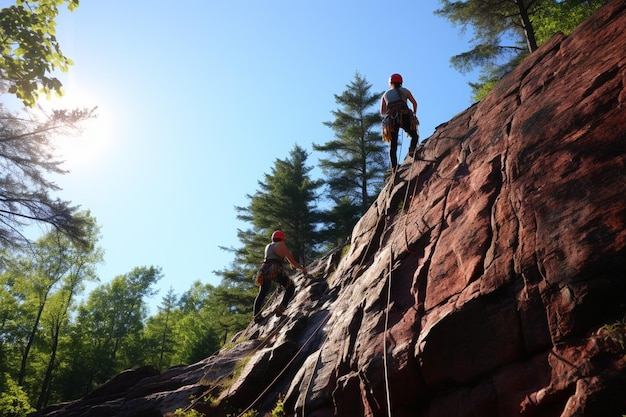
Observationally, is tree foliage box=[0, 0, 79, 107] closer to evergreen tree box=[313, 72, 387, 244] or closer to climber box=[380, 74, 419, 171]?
climber box=[380, 74, 419, 171]

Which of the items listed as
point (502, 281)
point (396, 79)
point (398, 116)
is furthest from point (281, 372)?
point (396, 79)

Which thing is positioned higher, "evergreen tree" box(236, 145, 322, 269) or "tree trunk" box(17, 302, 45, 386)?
"evergreen tree" box(236, 145, 322, 269)

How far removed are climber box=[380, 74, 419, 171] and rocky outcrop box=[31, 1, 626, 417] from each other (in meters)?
1.54

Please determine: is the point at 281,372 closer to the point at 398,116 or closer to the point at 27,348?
the point at 398,116

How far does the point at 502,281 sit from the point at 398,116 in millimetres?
5658

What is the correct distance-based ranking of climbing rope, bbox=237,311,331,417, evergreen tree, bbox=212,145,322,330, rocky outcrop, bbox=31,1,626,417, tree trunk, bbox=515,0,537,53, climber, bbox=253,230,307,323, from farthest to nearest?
evergreen tree, bbox=212,145,322,330 < tree trunk, bbox=515,0,537,53 < climber, bbox=253,230,307,323 < climbing rope, bbox=237,311,331,417 < rocky outcrop, bbox=31,1,626,417

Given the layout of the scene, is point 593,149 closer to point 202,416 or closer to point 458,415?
point 458,415

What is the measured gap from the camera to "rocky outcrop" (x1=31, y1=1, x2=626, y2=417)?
10.6 ft

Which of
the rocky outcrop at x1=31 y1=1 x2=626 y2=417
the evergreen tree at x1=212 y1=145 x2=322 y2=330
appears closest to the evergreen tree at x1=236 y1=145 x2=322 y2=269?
the evergreen tree at x1=212 y1=145 x2=322 y2=330

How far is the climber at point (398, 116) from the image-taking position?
876 cm

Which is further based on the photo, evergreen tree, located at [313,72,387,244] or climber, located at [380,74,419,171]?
evergreen tree, located at [313,72,387,244]

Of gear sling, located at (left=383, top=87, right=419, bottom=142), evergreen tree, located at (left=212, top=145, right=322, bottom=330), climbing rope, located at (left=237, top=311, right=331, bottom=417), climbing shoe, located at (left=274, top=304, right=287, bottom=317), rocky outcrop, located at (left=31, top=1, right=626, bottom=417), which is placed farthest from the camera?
evergreen tree, located at (left=212, top=145, right=322, bottom=330)

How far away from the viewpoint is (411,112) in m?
8.84

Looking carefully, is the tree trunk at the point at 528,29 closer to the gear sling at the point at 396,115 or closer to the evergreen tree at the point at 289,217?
the gear sling at the point at 396,115
